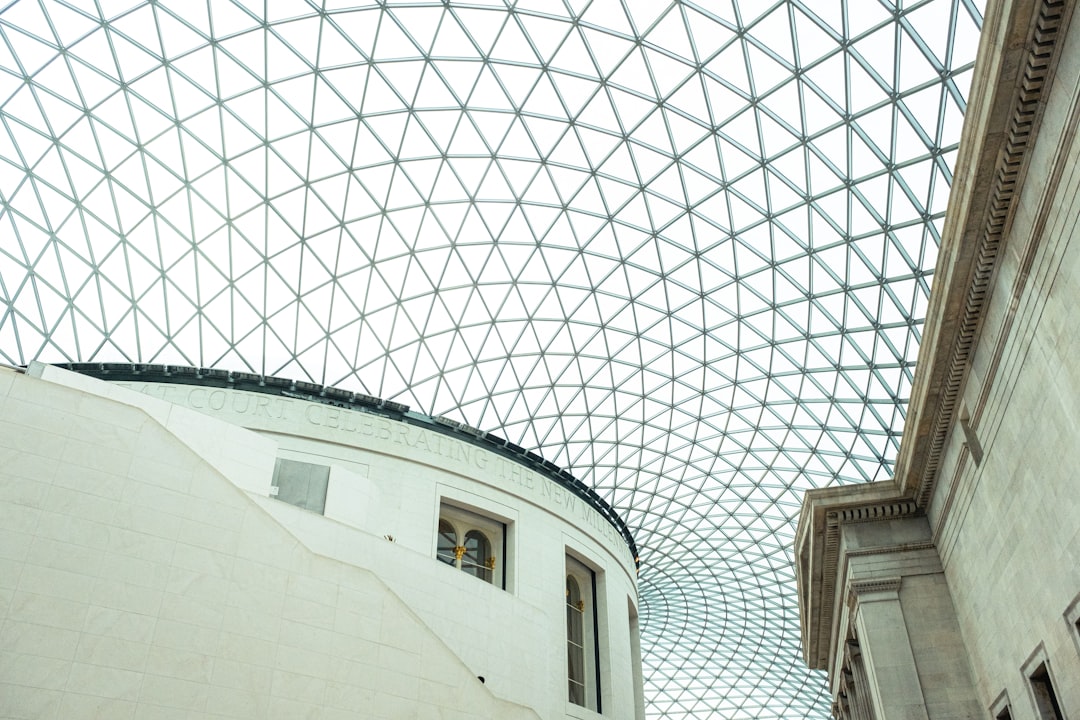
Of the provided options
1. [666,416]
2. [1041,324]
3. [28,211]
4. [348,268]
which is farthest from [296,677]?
[666,416]

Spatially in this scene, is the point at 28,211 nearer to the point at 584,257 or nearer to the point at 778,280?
the point at 584,257

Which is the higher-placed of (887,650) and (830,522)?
(830,522)

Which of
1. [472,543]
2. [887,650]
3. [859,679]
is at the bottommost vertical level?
[887,650]

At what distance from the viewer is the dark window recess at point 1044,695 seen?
53.8 ft

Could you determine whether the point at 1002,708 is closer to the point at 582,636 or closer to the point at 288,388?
the point at 582,636

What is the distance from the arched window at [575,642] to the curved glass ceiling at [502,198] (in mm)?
8066

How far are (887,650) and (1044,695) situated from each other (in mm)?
5251

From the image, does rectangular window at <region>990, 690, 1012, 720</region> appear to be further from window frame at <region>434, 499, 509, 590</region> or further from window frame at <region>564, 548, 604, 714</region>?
window frame at <region>434, 499, 509, 590</region>

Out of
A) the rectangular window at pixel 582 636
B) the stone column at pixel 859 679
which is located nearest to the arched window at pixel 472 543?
the rectangular window at pixel 582 636

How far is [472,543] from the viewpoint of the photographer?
29234 mm

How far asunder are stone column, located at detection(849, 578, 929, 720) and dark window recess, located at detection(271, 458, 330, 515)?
16.3m

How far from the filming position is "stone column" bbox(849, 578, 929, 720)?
2084 cm

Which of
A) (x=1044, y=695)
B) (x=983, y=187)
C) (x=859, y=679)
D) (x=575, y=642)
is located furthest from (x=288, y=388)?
(x=1044, y=695)

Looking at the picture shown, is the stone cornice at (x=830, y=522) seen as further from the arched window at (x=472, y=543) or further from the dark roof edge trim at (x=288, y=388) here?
the dark roof edge trim at (x=288, y=388)
